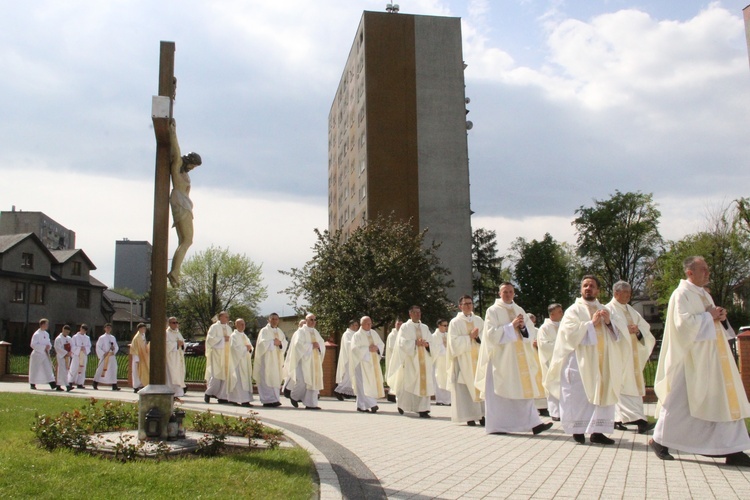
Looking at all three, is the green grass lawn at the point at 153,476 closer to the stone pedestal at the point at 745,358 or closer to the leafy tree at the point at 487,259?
the stone pedestal at the point at 745,358

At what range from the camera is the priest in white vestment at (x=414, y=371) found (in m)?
15.2

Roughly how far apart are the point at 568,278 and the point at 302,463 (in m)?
67.9

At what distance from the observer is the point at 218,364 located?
1802 centimetres

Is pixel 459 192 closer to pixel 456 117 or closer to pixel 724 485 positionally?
pixel 456 117

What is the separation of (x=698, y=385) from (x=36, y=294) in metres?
52.1

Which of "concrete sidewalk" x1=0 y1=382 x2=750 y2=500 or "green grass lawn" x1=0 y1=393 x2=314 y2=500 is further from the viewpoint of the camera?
"concrete sidewalk" x1=0 y1=382 x2=750 y2=500

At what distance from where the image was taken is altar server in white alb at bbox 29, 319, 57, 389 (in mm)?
22719

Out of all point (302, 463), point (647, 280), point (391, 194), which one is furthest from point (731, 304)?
point (302, 463)

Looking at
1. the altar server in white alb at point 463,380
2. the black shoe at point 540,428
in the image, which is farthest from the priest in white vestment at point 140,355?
the black shoe at point 540,428

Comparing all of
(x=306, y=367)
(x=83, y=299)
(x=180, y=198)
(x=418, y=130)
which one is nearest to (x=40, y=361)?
(x=306, y=367)

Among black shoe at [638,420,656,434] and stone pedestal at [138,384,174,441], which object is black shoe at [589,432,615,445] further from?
stone pedestal at [138,384,174,441]

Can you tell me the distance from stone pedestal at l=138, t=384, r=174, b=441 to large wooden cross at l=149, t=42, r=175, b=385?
0.21 m

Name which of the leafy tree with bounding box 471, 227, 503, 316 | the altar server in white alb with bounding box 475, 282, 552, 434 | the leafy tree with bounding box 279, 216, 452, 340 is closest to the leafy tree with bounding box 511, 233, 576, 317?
the leafy tree with bounding box 471, 227, 503, 316

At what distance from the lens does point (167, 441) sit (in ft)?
25.1
